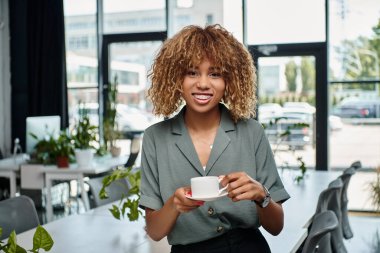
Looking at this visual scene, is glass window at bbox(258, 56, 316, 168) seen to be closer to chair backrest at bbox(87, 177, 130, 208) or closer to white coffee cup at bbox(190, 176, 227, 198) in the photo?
chair backrest at bbox(87, 177, 130, 208)

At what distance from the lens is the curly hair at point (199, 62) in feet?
4.85

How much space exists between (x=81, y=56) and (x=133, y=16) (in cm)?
102

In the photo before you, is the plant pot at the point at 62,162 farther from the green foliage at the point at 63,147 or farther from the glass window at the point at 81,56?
the glass window at the point at 81,56

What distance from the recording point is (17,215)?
3045 mm

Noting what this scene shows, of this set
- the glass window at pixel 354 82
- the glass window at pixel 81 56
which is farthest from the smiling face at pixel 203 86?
the glass window at pixel 81 56

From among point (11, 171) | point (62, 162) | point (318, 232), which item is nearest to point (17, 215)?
point (318, 232)

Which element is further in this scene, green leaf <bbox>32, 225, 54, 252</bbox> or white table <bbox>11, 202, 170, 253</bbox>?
white table <bbox>11, 202, 170, 253</bbox>

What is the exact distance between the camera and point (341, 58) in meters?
7.33

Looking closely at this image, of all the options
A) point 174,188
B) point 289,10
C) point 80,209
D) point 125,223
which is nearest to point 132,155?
point 80,209

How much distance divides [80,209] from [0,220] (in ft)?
14.5

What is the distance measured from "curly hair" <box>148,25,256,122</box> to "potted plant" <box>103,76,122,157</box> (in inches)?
230

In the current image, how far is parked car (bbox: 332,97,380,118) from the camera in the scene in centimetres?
723

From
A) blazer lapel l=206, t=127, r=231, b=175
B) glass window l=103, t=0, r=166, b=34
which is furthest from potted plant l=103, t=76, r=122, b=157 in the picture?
blazer lapel l=206, t=127, r=231, b=175

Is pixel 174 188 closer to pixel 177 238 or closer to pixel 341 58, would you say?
pixel 177 238
